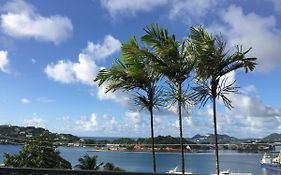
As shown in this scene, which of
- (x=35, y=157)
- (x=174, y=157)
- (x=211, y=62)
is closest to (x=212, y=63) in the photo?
(x=211, y=62)

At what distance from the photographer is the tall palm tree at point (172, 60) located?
8.55 metres

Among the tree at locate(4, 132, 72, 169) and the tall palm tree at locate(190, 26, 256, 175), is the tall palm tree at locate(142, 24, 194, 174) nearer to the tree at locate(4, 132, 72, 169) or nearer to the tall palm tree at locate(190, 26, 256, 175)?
the tall palm tree at locate(190, 26, 256, 175)

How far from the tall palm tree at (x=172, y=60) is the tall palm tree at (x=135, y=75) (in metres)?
0.24

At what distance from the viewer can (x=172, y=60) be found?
8.59 meters

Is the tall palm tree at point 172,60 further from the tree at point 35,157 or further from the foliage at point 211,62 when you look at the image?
the tree at point 35,157

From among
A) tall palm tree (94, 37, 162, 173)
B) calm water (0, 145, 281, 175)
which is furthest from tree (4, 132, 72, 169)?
tall palm tree (94, 37, 162, 173)

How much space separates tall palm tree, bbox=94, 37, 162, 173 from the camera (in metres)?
8.99

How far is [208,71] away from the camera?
324 inches

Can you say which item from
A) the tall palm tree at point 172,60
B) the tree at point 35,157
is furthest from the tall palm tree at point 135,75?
the tree at point 35,157

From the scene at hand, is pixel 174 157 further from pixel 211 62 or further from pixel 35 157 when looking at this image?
pixel 35 157

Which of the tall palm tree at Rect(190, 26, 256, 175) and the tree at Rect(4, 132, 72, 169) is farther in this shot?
the tree at Rect(4, 132, 72, 169)

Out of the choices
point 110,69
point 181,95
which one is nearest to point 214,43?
point 181,95

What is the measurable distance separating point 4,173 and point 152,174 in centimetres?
160

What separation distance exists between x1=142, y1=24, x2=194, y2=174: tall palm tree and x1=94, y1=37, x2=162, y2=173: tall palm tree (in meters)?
0.24
